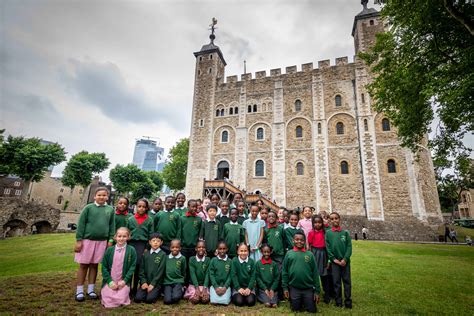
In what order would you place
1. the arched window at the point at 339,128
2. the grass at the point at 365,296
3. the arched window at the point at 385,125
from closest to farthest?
the grass at the point at 365,296 < the arched window at the point at 385,125 < the arched window at the point at 339,128

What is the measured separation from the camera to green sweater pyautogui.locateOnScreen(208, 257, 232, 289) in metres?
4.64

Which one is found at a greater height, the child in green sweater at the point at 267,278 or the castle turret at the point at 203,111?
the castle turret at the point at 203,111

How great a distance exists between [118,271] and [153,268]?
0.60 meters

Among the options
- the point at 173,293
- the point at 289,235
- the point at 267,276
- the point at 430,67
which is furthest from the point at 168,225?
the point at 430,67

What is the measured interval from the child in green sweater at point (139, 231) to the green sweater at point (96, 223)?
41cm

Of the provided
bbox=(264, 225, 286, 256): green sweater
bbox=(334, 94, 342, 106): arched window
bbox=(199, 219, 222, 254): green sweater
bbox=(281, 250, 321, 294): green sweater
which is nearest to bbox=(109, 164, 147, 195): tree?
bbox=(334, 94, 342, 106): arched window

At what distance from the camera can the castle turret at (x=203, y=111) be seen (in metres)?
24.4

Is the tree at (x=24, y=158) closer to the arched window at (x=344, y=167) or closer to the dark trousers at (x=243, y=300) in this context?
the dark trousers at (x=243, y=300)

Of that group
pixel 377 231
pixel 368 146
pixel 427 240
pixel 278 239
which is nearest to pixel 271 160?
pixel 368 146

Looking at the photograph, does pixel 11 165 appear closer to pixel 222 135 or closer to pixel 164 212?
pixel 222 135

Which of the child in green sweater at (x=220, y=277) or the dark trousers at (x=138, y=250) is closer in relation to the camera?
the child in green sweater at (x=220, y=277)

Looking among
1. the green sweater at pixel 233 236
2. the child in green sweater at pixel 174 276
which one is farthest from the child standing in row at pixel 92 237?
the green sweater at pixel 233 236

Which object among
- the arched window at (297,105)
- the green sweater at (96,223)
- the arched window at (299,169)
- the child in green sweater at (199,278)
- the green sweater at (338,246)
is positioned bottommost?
the child in green sweater at (199,278)

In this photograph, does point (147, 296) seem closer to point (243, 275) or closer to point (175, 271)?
point (175, 271)
